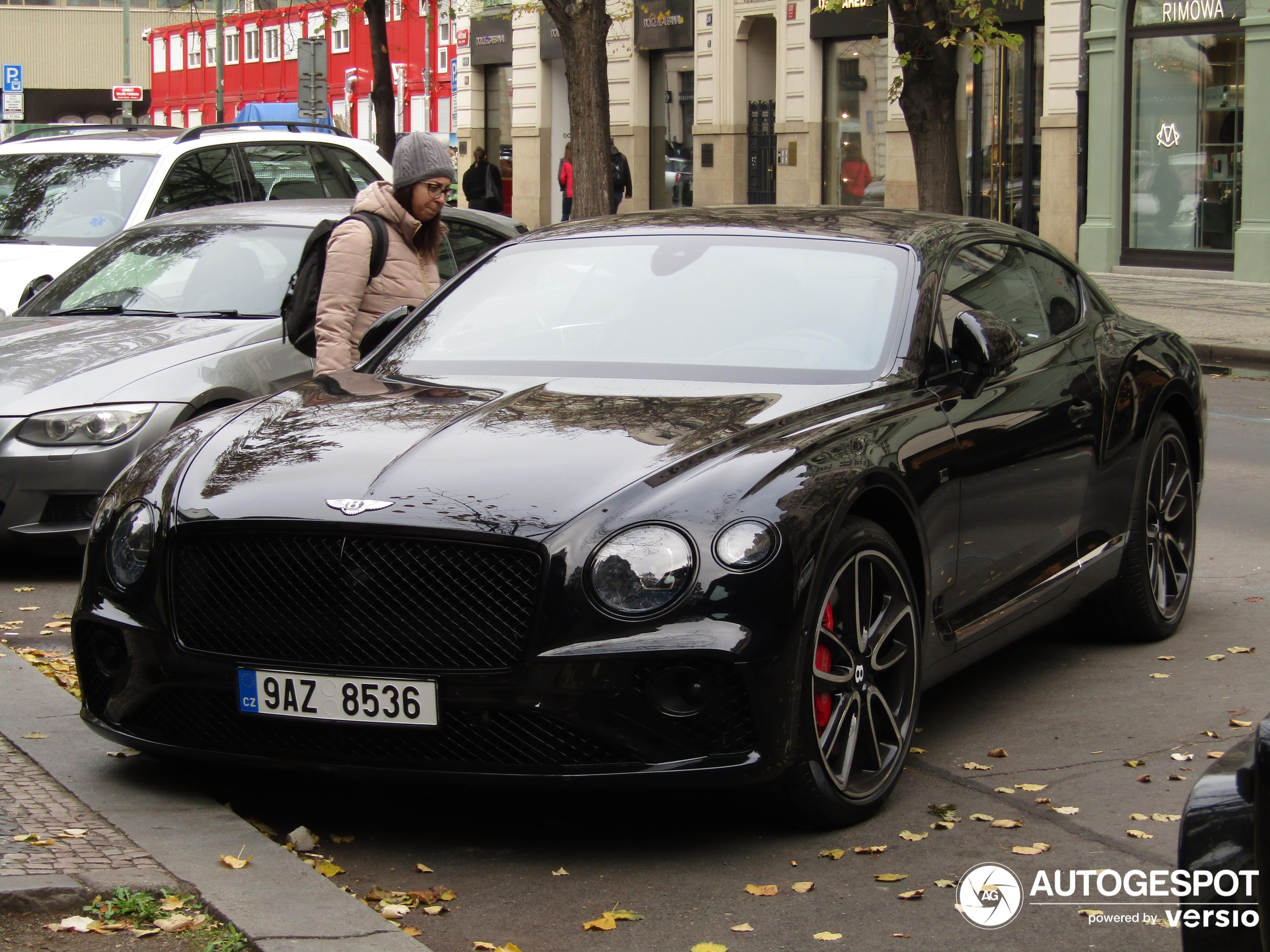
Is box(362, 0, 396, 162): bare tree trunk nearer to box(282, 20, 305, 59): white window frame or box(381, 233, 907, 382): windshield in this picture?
box(381, 233, 907, 382): windshield

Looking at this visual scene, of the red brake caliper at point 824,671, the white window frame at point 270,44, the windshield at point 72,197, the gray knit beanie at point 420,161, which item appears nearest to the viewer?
the red brake caliper at point 824,671

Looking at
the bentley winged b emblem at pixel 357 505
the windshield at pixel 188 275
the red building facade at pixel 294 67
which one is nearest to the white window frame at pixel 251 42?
the red building facade at pixel 294 67

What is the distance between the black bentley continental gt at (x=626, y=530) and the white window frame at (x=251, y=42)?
228 ft

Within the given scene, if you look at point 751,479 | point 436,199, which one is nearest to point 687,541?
point 751,479

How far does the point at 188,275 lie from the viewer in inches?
342

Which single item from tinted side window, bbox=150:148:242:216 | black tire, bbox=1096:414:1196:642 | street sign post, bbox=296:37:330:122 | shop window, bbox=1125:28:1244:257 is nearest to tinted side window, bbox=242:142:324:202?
tinted side window, bbox=150:148:242:216

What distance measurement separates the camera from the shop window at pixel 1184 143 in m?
23.4

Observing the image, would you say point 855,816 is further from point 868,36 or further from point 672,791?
point 868,36

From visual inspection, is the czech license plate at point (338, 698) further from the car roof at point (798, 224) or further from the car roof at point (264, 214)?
the car roof at point (264, 214)

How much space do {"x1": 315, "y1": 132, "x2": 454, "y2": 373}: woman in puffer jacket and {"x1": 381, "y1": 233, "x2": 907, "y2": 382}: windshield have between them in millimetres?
1236

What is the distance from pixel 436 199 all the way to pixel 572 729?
3655 mm

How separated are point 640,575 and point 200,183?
8.92 m

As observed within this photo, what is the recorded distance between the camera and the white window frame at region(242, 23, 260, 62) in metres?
72.4

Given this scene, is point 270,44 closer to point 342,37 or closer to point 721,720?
point 342,37
